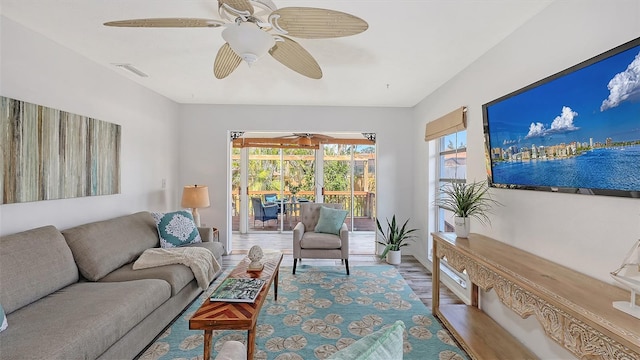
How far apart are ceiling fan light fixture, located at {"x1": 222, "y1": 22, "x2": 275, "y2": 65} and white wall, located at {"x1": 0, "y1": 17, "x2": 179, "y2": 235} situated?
1854mm

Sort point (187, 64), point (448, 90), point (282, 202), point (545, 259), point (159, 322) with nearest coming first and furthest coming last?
point (545, 259) < point (159, 322) < point (187, 64) < point (448, 90) < point (282, 202)

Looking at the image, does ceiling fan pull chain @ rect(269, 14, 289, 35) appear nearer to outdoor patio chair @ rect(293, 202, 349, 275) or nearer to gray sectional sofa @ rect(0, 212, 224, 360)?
gray sectional sofa @ rect(0, 212, 224, 360)

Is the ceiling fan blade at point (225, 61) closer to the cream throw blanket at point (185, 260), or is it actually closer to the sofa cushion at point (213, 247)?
the cream throw blanket at point (185, 260)

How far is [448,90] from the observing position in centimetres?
321

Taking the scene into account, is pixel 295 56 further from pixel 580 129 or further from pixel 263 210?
→ pixel 263 210

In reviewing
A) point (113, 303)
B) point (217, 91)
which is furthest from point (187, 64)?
point (113, 303)

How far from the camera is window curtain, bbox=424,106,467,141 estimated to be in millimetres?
2787

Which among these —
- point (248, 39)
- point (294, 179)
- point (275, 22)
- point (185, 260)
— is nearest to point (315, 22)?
point (275, 22)

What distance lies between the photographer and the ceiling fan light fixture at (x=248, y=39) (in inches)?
57.2

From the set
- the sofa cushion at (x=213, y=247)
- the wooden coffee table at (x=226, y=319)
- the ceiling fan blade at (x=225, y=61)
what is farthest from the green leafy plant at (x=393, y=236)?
the ceiling fan blade at (x=225, y=61)

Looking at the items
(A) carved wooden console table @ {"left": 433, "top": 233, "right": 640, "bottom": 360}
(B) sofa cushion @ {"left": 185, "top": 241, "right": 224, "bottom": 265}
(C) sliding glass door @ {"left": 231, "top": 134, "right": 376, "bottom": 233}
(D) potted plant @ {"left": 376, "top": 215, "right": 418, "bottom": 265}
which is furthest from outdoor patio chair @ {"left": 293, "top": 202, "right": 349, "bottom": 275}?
(C) sliding glass door @ {"left": 231, "top": 134, "right": 376, "bottom": 233}

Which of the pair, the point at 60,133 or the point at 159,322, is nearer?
the point at 159,322

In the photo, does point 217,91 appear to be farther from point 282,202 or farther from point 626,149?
point 626,149

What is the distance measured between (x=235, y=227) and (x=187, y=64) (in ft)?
14.3
